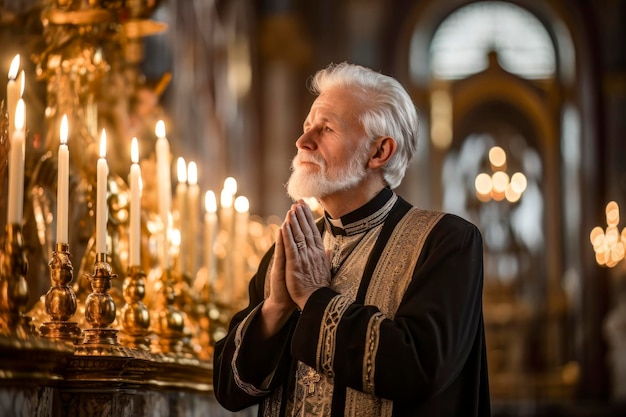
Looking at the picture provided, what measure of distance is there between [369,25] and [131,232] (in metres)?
17.7

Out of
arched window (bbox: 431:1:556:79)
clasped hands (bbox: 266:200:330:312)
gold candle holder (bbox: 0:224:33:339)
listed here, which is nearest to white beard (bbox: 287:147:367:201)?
clasped hands (bbox: 266:200:330:312)

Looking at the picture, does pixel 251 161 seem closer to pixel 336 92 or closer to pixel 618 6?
pixel 618 6

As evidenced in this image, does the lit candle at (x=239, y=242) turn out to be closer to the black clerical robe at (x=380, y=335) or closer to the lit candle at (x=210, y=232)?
the lit candle at (x=210, y=232)

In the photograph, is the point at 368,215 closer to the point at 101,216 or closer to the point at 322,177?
A: the point at 322,177

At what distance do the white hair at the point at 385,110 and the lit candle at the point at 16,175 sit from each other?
1176mm

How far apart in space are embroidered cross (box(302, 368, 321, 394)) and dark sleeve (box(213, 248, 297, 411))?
0.10 meters

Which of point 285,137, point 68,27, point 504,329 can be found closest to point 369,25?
point 285,137

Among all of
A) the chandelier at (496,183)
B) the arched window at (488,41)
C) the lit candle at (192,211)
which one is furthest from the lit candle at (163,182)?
the arched window at (488,41)

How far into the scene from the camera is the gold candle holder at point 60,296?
336cm

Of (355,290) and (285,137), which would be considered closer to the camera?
(355,290)

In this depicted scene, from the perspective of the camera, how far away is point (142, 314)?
3.99 meters

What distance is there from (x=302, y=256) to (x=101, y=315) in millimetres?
609

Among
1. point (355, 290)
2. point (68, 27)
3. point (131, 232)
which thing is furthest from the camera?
point (68, 27)

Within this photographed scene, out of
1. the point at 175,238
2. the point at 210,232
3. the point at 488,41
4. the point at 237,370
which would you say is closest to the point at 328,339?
the point at 237,370
